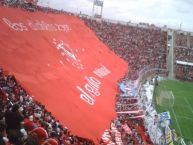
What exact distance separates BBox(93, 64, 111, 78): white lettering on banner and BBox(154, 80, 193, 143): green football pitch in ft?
18.2

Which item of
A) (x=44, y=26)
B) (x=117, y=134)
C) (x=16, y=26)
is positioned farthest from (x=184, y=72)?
(x=117, y=134)

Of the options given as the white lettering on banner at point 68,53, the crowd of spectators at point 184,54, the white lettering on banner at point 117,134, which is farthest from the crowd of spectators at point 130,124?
the crowd of spectators at point 184,54

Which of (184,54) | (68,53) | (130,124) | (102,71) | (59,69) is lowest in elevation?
(130,124)

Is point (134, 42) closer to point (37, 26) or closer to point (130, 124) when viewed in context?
point (37, 26)

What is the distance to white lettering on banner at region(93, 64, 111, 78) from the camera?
1530 inches

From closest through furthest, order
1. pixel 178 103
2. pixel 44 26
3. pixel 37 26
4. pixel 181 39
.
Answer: pixel 37 26 < pixel 44 26 < pixel 178 103 < pixel 181 39

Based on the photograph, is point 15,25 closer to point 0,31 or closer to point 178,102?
point 0,31

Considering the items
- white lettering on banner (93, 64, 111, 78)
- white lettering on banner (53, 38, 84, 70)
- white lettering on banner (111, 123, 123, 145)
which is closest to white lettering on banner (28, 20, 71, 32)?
white lettering on banner (53, 38, 84, 70)

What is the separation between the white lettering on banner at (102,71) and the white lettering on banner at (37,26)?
5567mm

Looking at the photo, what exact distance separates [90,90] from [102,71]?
32.8ft

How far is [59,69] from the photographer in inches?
1214

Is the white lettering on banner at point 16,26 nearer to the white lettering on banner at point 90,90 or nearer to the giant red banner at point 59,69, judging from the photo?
the giant red banner at point 59,69

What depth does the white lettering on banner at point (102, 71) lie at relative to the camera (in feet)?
127

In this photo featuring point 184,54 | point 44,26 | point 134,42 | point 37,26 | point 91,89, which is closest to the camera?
point 91,89
